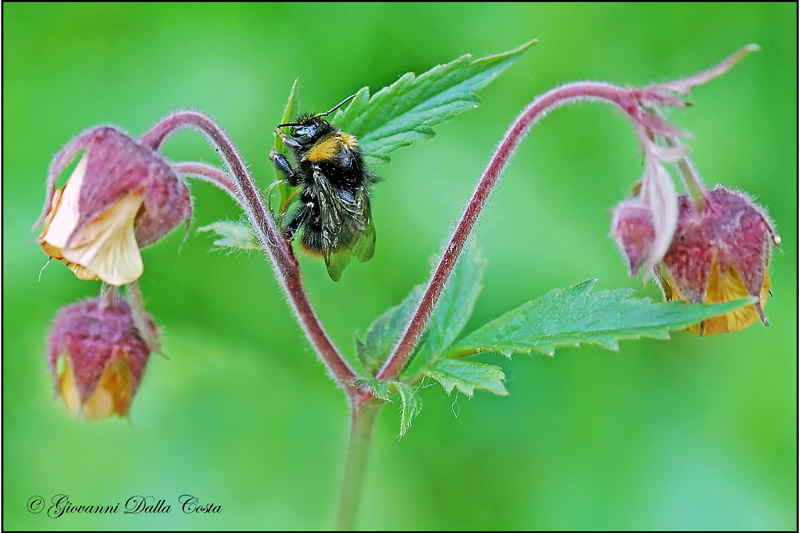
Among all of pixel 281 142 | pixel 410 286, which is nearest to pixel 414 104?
pixel 281 142

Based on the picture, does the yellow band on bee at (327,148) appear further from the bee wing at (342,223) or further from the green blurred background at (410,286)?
the green blurred background at (410,286)

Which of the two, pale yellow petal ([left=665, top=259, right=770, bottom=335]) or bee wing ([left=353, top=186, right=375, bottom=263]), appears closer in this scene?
pale yellow petal ([left=665, top=259, right=770, bottom=335])

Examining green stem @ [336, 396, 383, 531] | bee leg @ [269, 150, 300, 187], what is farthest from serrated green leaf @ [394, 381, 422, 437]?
bee leg @ [269, 150, 300, 187]

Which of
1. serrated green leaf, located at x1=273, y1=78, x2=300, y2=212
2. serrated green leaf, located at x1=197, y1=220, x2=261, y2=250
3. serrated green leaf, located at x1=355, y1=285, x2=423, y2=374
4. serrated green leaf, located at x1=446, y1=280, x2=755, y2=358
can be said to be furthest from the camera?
serrated green leaf, located at x1=355, y1=285, x2=423, y2=374

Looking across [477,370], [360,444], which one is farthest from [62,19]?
[477,370]

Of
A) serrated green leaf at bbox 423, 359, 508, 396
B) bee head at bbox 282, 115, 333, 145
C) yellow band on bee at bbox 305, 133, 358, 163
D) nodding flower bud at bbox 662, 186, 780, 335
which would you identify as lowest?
serrated green leaf at bbox 423, 359, 508, 396

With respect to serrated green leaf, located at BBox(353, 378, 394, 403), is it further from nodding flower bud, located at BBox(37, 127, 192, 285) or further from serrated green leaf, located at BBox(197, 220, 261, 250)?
nodding flower bud, located at BBox(37, 127, 192, 285)

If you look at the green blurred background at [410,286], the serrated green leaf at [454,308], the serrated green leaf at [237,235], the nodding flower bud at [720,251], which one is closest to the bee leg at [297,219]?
the serrated green leaf at [237,235]

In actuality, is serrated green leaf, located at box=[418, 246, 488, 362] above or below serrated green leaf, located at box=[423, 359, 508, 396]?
above
